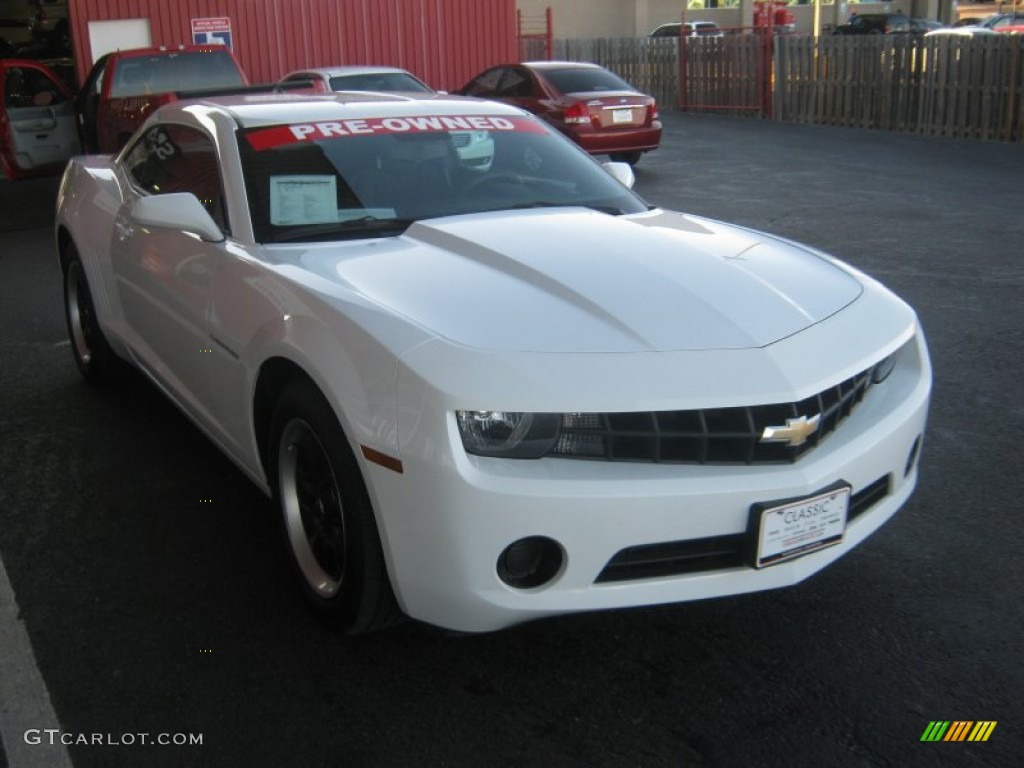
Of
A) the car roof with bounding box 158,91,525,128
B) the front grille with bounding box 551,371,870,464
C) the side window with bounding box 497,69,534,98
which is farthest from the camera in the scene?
the side window with bounding box 497,69,534,98

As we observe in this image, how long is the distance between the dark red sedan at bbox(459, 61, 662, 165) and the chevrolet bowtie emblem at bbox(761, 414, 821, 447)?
1175cm

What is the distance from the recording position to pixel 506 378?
274 cm

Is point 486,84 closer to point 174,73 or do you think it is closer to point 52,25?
point 174,73

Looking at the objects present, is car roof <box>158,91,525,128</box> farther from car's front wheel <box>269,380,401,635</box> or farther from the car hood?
car's front wheel <box>269,380,401,635</box>

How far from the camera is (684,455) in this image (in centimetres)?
282

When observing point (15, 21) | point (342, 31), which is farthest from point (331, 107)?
point (15, 21)

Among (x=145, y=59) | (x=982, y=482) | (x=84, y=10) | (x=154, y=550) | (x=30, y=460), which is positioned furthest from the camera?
(x=84, y=10)

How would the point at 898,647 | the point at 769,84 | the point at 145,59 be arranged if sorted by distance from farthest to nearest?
the point at 769,84 < the point at 145,59 < the point at 898,647

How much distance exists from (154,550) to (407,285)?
148 centimetres

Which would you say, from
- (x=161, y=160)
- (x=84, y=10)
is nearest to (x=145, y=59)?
(x=84, y=10)

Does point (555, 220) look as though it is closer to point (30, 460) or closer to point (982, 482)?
point (982, 482)

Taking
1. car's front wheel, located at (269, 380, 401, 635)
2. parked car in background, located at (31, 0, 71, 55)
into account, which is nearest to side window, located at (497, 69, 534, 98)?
parked car in background, located at (31, 0, 71, 55)

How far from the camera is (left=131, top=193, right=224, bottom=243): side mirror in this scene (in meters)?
3.89

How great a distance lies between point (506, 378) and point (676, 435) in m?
0.45
